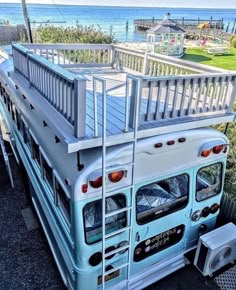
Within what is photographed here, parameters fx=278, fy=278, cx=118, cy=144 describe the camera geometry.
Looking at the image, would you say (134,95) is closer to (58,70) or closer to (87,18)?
(58,70)

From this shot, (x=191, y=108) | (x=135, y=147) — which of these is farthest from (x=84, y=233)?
(x=191, y=108)

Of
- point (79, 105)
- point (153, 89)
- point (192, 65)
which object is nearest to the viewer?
point (79, 105)

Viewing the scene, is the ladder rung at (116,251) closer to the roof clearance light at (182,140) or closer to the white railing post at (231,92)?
the roof clearance light at (182,140)

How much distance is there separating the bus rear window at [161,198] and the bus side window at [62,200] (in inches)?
31.1

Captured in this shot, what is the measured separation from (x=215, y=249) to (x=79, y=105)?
2.68 metres

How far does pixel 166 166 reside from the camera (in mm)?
3137

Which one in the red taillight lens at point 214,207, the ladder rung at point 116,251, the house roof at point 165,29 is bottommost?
the red taillight lens at point 214,207

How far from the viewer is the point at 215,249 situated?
3666mm

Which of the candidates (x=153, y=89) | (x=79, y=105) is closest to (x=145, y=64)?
(x=153, y=89)

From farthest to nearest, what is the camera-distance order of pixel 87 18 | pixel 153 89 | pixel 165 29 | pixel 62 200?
pixel 87 18 < pixel 165 29 < pixel 153 89 < pixel 62 200

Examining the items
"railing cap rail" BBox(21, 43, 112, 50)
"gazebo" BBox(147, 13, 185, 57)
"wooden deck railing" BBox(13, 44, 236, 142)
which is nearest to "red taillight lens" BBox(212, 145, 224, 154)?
"wooden deck railing" BBox(13, 44, 236, 142)

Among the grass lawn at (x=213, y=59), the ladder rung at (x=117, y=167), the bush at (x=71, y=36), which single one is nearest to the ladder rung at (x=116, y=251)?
the ladder rung at (x=117, y=167)

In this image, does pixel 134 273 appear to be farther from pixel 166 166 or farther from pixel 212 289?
pixel 166 166

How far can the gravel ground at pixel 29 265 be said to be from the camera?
398 cm
